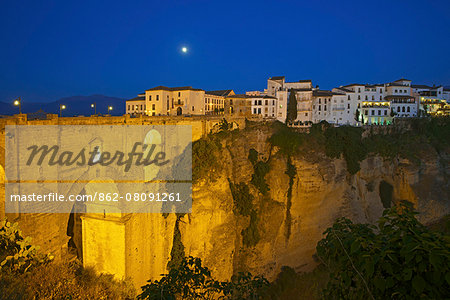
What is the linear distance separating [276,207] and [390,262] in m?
16.6

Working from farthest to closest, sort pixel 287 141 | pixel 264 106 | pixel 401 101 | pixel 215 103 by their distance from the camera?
1. pixel 401 101
2. pixel 215 103
3. pixel 264 106
4. pixel 287 141

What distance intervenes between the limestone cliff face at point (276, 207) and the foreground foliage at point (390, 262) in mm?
12395

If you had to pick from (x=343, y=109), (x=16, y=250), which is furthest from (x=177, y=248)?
(x=343, y=109)

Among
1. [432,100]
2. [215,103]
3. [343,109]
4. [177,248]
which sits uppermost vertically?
[432,100]

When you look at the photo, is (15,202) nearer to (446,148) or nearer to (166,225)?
(166,225)

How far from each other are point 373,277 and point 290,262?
18.0 m

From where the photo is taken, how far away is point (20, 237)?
9.52 metres

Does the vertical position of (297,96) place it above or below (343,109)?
above

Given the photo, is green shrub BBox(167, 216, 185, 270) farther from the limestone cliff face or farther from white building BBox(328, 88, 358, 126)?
white building BBox(328, 88, 358, 126)

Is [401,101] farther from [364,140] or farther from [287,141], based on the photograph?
[287,141]

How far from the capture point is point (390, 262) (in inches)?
104

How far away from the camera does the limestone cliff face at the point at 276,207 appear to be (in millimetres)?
15742

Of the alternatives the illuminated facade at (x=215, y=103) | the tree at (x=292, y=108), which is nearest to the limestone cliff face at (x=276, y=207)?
the tree at (x=292, y=108)

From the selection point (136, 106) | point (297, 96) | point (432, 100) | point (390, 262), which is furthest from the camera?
point (432, 100)
